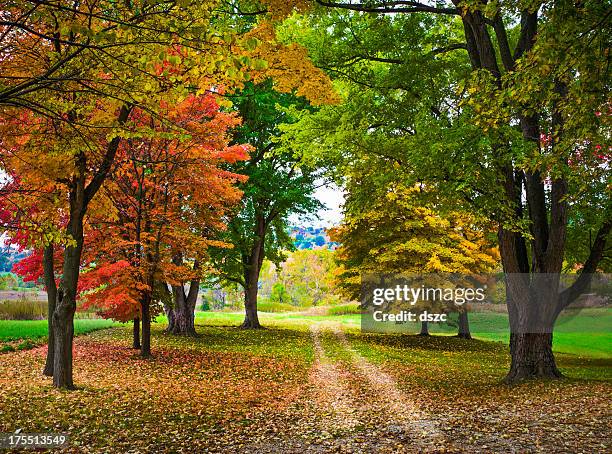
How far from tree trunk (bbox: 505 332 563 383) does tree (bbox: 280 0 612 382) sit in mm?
23

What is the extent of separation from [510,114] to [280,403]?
671 cm

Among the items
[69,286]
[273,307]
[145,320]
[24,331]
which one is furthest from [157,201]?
[273,307]

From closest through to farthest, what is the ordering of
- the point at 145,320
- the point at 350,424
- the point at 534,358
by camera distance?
the point at 350,424, the point at 534,358, the point at 145,320

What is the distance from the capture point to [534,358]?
1150 cm

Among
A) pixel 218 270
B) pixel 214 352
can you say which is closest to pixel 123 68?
pixel 214 352

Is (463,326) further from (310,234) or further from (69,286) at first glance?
(310,234)

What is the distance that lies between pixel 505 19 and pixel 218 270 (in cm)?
1615

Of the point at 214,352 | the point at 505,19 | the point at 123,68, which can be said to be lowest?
the point at 214,352

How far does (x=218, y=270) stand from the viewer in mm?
24000

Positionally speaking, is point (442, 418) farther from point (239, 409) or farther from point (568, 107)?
point (568, 107)

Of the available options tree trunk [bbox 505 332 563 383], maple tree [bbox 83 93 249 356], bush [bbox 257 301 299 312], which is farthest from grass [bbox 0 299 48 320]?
bush [bbox 257 301 299 312]

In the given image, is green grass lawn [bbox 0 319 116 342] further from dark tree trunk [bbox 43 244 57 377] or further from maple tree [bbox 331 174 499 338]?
maple tree [bbox 331 174 499 338]

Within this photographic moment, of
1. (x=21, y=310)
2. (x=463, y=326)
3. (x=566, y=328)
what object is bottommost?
(x=566, y=328)

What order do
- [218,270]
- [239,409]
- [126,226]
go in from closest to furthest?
[239,409], [126,226], [218,270]
